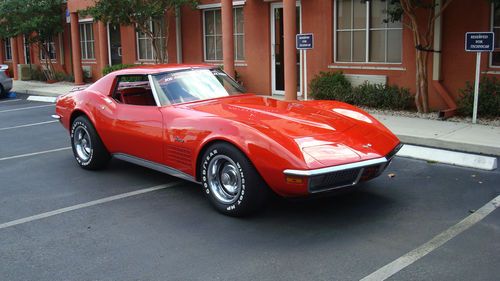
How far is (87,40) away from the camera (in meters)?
21.5

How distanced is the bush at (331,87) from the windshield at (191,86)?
583 cm

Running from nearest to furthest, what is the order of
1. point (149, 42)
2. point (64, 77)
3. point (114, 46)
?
point (149, 42) < point (114, 46) < point (64, 77)

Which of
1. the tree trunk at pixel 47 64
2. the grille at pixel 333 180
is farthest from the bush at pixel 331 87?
the tree trunk at pixel 47 64

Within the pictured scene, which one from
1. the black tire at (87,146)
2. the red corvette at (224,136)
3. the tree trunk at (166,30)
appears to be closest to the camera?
the red corvette at (224,136)

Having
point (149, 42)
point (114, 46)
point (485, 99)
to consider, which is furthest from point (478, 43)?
point (114, 46)

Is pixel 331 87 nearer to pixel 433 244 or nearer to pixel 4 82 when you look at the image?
pixel 433 244

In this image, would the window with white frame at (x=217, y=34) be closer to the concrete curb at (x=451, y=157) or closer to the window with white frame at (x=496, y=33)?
the window with white frame at (x=496, y=33)

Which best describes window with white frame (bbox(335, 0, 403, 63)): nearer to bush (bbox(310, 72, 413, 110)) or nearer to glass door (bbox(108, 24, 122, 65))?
bush (bbox(310, 72, 413, 110))

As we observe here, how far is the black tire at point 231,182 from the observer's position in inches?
191

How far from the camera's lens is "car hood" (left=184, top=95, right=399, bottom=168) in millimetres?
4746

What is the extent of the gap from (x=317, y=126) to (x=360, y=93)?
6915 mm

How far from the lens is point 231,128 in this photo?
503 cm

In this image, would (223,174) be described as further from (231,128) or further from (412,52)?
(412,52)

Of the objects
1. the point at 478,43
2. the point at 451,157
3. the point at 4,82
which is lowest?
the point at 451,157
